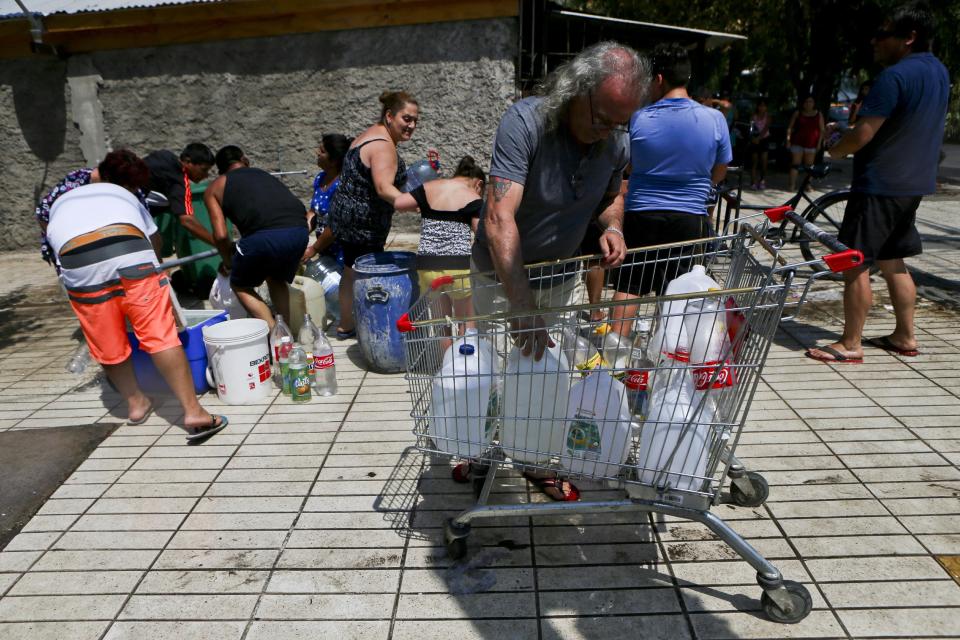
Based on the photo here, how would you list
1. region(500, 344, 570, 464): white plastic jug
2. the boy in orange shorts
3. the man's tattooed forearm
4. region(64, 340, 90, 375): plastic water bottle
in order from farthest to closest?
region(64, 340, 90, 375): plastic water bottle → the boy in orange shorts → the man's tattooed forearm → region(500, 344, 570, 464): white plastic jug

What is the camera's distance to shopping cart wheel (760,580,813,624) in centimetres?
221

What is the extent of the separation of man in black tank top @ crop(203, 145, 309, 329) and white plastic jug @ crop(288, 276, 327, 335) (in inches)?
15.1

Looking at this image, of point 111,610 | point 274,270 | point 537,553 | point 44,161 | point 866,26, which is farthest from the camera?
point 866,26

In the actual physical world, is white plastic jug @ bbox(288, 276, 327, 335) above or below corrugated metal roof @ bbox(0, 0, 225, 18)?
below

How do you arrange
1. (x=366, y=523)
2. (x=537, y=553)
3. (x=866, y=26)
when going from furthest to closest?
(x=866, y=26) → (x=366, y=523) → (x=537, y=553)

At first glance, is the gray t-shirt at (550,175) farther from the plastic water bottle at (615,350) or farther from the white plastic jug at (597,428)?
the white plastic jug at (597,428)

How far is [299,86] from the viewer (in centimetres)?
816

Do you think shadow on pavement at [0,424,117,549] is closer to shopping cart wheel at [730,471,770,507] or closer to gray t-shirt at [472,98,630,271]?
gray t-shirt at [472,98,630,271]

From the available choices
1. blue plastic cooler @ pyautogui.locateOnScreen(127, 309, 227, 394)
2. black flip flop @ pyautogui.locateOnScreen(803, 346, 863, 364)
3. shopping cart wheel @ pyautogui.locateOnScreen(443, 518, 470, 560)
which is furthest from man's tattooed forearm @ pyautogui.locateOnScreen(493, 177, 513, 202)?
black flip flop @ pyautogui.locateOnScreen(803, 346, 863, 364)

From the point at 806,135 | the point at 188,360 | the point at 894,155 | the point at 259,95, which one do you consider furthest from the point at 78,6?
the point at 806,135

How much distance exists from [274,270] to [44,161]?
6.06 metres

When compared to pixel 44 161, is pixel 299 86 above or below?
Answer: above

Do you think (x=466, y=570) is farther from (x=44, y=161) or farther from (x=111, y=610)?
(x=44, y=161)

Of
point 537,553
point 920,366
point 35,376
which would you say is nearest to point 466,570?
point 537,553
